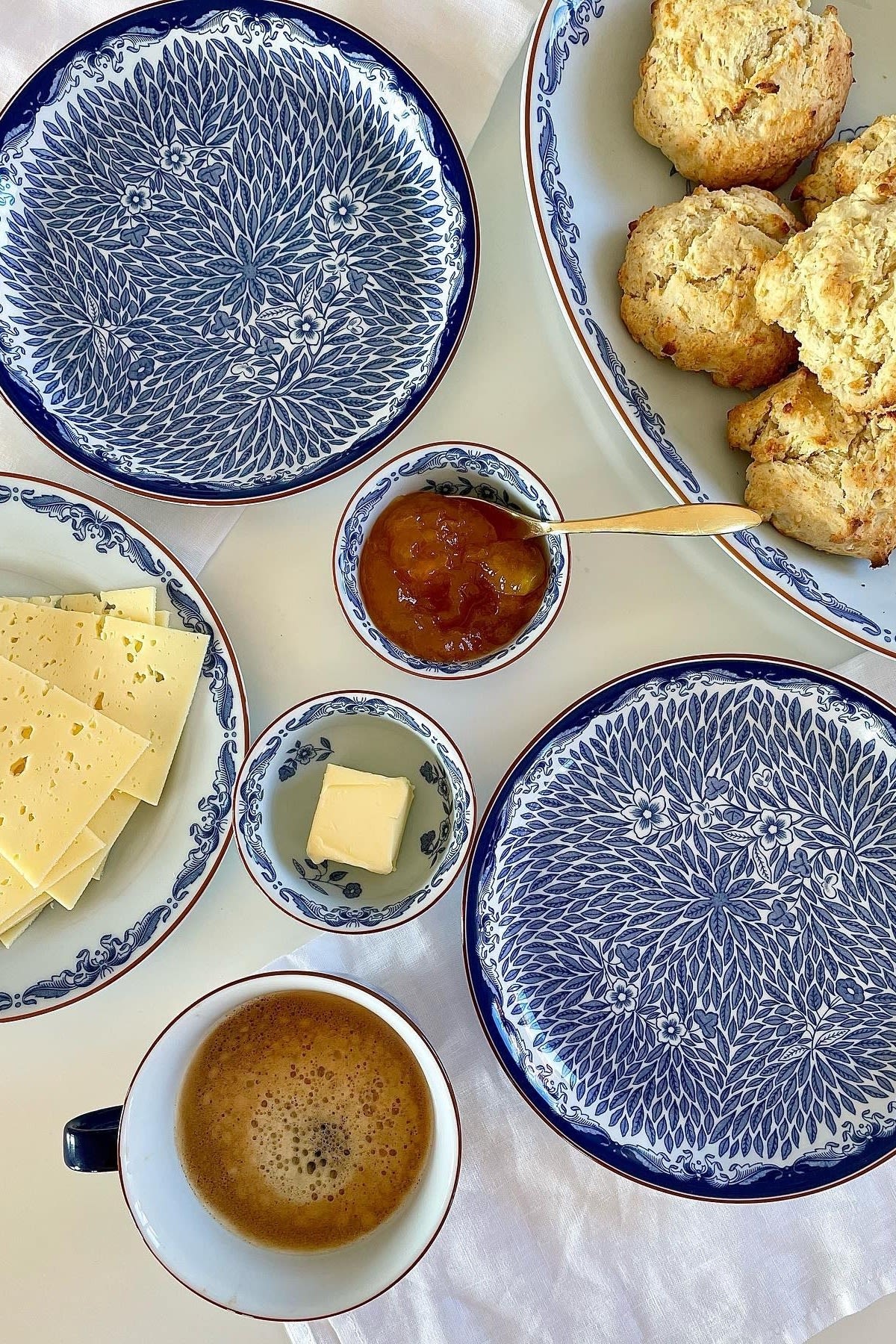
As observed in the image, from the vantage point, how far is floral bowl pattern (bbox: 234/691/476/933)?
1270mm

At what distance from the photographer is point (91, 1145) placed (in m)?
1.25

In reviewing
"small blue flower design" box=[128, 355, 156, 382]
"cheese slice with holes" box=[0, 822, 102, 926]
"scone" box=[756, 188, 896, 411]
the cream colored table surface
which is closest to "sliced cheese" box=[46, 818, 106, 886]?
"cheese slice with holes" box=[0, 822, 102, 926]

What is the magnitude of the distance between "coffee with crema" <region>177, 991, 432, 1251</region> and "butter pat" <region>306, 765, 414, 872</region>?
0.77 ft

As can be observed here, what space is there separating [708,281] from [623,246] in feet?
0.53

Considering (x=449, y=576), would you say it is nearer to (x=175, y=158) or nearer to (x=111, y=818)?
(x=111, y=818)

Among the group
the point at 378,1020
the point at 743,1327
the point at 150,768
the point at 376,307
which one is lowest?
the point at 743,1327

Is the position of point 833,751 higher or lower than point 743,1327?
higher

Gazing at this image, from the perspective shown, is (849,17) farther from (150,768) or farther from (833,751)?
(150,768)

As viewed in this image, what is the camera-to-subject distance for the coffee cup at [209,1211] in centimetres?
124

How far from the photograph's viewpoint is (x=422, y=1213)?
4.23 feet

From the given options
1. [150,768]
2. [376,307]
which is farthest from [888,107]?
[150,768]

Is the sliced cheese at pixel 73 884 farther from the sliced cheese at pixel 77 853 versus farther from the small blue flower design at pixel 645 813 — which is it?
the small blue flower design at pixel 645 813

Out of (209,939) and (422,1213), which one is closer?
(422,1213)

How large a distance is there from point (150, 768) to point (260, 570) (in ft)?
1.07
